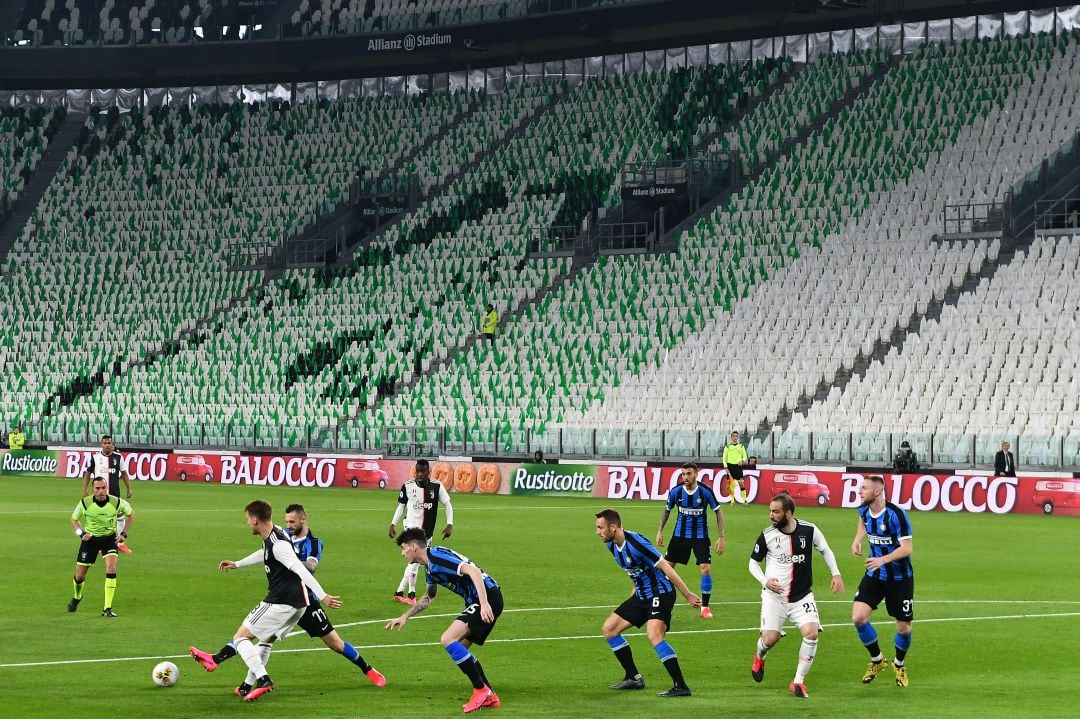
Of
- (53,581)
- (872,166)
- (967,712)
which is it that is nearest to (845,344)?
(872,166)

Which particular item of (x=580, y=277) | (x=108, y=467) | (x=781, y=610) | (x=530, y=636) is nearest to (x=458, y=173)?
(x=580, y=277)

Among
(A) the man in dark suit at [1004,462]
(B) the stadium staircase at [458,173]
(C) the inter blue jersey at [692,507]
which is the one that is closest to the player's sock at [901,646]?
(C) the inter blue jersey at [692,507]

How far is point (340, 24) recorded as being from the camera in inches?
2911

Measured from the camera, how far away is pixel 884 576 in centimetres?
1617

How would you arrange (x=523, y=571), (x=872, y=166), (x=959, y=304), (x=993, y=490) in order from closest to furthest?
(x=523, y=571) < (x=993, y=490) < (x=959, y=304) < (x=872, y=166)

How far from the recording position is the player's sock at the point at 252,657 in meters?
14.8

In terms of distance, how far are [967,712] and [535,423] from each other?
38.7 meters

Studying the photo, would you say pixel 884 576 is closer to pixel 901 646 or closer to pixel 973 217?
pixel 901 646

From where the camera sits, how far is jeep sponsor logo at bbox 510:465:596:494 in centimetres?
4781

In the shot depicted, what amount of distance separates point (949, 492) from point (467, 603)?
94.8 ft

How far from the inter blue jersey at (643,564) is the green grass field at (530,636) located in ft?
3.35

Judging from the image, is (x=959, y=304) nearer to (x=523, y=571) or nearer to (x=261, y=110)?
(x=523, y=571)

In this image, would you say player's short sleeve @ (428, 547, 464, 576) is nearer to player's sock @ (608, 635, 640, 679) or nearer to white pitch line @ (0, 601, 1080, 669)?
player's sock @ (608, 635, 640, 679)

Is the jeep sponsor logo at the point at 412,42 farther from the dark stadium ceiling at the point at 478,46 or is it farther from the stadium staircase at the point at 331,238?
the stadium staircase at the point at 331,238
